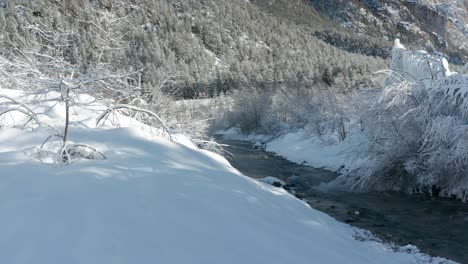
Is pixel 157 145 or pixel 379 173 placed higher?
pixel 157 145

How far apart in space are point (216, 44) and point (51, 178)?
111146mm

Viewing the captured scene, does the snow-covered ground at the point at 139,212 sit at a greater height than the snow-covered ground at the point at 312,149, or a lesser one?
greater

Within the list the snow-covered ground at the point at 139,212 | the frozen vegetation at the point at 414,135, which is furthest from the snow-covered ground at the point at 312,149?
the snow-covered ground at the point at 139,212

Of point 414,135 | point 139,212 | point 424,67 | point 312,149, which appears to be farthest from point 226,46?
point 139,212

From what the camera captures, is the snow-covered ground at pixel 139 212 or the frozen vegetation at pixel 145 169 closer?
the snow-covered ground at pixel 139 212

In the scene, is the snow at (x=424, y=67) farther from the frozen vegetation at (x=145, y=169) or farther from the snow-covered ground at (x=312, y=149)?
the snow-covered ground at (x=312, y=149)

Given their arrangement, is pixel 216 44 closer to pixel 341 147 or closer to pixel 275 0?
pixel 275 0

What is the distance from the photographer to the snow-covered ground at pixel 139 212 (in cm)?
420

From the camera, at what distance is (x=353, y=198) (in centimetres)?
1514

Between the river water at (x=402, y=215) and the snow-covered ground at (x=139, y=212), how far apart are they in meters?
2.87

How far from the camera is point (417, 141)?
1530 cm

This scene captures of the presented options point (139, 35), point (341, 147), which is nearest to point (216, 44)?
point (139, 35)

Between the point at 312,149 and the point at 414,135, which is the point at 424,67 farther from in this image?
the point at 312,149

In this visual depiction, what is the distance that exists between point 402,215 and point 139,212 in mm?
10252
